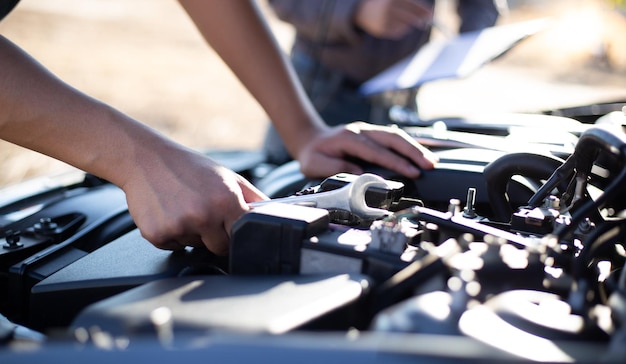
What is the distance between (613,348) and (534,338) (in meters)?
0.09

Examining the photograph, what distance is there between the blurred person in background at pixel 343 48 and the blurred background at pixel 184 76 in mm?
1948

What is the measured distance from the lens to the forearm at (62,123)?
886mm

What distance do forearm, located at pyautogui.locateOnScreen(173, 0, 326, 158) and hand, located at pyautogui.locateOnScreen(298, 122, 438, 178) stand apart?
0.10 metres

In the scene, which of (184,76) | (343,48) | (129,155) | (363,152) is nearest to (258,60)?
(363,152)

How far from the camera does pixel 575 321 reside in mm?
622

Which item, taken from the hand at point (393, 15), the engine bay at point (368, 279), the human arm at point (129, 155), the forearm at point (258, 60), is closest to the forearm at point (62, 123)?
the human arm at point (129, 155)

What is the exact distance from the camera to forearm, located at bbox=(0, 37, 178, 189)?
2.91 ft

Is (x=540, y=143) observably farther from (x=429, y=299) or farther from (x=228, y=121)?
(x=228, y=121)

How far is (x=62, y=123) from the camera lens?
91 cm

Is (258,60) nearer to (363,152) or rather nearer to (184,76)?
(363,152)

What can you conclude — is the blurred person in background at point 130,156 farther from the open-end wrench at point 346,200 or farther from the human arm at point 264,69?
the human arm at point 264,69

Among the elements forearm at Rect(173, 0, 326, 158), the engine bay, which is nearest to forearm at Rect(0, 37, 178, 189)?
the engine bay

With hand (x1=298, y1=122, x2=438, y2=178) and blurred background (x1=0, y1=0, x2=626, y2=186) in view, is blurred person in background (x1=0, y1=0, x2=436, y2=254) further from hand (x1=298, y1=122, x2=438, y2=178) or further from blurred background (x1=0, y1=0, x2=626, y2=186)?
blurred background (x1=0, y1=0, x2=626, y2=186)

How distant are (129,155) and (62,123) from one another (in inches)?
4.0
